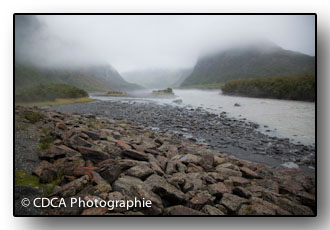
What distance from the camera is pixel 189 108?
5.50 meters

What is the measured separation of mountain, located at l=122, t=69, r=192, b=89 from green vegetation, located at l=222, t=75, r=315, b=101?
1238 millimetres

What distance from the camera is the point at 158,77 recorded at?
16.5 feet

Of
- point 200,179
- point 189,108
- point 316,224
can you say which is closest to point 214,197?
point 200,179

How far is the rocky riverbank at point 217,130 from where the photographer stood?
12.5 ft

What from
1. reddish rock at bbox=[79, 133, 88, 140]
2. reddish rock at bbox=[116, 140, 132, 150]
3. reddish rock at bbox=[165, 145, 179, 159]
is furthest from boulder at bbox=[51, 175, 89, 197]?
reddish rock at bbox=[165, 145, 179, 159]

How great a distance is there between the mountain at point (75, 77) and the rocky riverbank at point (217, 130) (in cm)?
48

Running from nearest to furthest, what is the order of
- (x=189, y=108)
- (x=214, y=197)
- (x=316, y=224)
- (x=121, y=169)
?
1. (x=214, y=197)
2. (x=121, y=169)
3. (x=316, y=224)
4. (x=189, y=108)

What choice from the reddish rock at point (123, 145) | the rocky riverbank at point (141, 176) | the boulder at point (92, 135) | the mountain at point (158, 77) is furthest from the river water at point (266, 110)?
the reddish rock at point (123, 145)

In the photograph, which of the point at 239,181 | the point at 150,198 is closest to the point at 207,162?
the point at 239,181

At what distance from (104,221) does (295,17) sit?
5.71m

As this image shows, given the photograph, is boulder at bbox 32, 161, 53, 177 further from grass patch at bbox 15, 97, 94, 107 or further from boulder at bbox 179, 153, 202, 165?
boulder at bbox 179, 153, 202, 165

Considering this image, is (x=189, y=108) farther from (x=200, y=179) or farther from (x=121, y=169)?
(x=121, y=169)

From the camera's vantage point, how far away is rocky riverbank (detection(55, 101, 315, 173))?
380cm

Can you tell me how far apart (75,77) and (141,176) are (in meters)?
2.81
